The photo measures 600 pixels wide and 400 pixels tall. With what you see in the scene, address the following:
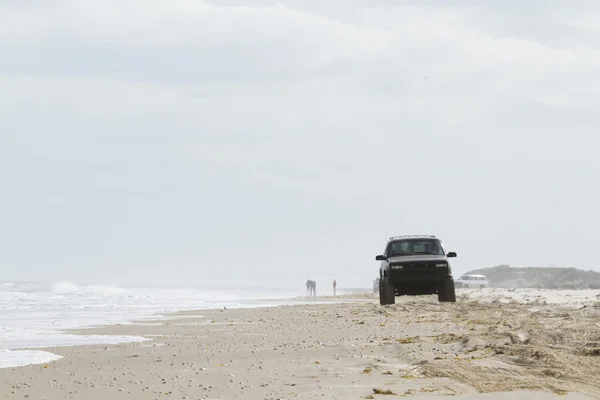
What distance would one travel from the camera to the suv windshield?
21.6 m

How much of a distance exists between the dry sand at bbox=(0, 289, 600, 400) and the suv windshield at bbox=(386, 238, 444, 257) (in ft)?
22.0

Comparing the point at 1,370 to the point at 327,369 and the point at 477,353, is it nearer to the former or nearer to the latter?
the point at 327,369

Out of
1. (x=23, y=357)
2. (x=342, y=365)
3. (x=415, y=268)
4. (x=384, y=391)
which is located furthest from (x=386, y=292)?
(x=384, y=391)

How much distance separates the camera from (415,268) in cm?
2053

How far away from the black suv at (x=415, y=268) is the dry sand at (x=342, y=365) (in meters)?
5.57

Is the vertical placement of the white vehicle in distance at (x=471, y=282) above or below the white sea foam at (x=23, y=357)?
above

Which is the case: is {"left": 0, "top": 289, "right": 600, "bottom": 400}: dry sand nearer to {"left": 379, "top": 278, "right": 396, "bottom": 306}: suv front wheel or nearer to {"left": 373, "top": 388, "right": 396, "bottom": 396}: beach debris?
{"left": 373, "top": 388, "right": 396, "bottom": 396}: beach debris

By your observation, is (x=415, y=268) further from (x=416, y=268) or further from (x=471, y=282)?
(x=471, y=282)

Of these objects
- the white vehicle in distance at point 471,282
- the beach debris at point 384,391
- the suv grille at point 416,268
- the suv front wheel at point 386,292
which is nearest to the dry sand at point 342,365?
the beach debris at point 384,391

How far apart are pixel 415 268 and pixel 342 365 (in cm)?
1147

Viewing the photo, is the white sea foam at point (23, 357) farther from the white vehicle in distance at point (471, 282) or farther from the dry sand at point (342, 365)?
the white vehicle in distance at point (471, 282)

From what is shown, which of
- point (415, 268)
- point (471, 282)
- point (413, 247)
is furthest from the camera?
point (471, 282)

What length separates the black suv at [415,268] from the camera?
67.5 feet

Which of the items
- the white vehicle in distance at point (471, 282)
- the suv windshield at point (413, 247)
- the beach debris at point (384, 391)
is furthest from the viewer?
the white vehicle in distance at point (471, 282)
